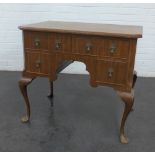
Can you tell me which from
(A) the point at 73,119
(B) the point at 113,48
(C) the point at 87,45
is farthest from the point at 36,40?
(A) the point at 73,119

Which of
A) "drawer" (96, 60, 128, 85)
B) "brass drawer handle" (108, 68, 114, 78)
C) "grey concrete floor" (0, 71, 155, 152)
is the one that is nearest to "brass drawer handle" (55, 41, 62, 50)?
"drawer" (96, 60, 128, 85)

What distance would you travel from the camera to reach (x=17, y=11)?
331 cm

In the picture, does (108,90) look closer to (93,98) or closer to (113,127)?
(93,98)

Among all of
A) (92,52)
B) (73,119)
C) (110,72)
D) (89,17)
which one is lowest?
(73,119)

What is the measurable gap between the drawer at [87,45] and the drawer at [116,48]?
5 centimetres

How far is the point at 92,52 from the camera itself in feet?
6.09

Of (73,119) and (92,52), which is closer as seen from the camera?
(92,52)

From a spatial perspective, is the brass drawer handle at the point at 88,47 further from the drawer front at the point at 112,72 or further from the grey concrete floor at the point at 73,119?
the grey concrete floor at the point at 73,119

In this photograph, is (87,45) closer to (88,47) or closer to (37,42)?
(88,47)

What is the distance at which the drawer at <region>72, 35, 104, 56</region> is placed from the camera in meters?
1.82

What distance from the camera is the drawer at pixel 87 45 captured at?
1.82 m

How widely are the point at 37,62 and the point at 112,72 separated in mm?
644

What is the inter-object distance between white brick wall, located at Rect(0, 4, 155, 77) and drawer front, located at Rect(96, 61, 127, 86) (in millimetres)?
1557

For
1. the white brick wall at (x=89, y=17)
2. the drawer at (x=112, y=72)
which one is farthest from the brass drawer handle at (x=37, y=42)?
the white brick wall at (x=89, y=17)
